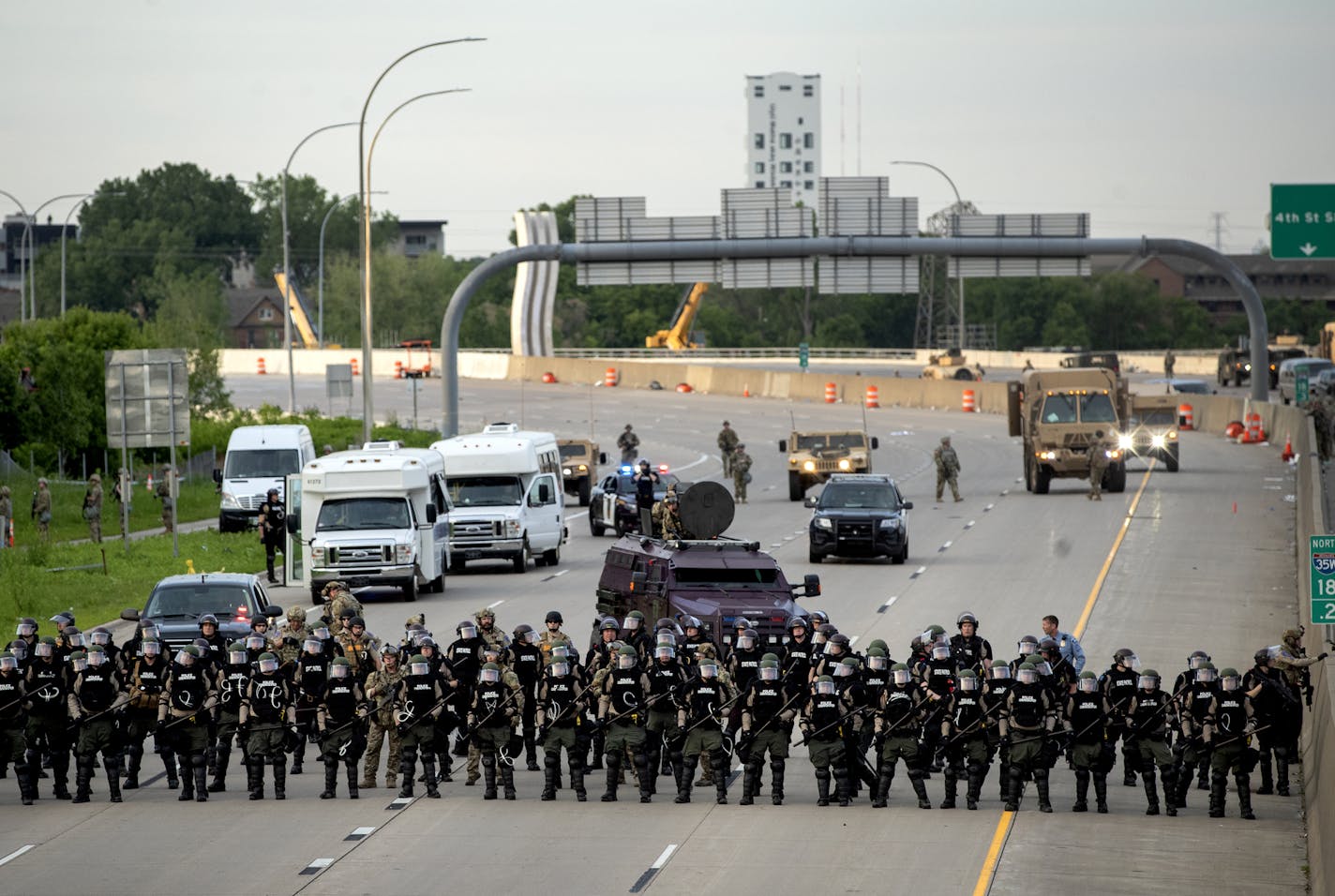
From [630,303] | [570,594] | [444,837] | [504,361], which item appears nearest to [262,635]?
[444,837]

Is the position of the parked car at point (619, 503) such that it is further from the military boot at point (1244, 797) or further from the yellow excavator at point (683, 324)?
the yellow excavator at point (683, 324)

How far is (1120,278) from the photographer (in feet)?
535

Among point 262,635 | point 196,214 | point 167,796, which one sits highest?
point 196,214

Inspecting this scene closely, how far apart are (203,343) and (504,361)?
31416 mm

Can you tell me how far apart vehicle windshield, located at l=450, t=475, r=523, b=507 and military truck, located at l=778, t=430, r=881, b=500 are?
47.6ft

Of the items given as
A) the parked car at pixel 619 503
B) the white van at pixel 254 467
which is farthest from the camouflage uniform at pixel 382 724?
the white van at pixel 254 467

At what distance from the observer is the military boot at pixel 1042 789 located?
18219mm

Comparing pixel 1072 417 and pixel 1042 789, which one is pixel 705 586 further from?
pixel 1072 417

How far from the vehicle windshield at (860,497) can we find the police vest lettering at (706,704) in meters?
19.2

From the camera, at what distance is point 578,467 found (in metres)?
52.2

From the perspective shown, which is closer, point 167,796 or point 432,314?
point 167,796

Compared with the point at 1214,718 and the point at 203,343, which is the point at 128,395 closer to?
the point at 1214,718

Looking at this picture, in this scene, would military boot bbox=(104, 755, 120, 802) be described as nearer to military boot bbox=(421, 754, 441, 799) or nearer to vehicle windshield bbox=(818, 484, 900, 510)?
military boot bbox=(421, 754, 441, 799)

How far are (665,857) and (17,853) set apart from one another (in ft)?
17.5
